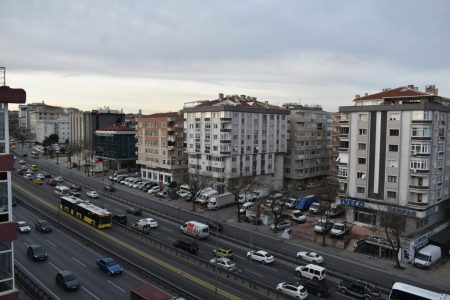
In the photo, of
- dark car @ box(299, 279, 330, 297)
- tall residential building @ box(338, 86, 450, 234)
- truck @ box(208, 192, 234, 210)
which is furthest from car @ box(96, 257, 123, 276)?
tall residential building @ box(338, 86, 450, 234)

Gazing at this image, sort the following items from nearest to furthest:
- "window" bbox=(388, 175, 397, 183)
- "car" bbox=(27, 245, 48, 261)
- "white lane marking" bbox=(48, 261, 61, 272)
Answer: "white lane marking" bbox=(48, 261, 61, 272) → "car" bbox=(27, 245, 48, 261) → "window" bbox=(388, 175, 397, 183)

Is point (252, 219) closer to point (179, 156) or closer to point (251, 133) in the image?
point (251, 133)

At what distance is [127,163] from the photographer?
113 m

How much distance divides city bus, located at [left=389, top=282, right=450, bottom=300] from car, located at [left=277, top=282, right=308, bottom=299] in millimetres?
7536

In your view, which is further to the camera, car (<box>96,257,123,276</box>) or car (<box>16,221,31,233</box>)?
car (<box>16,221,31,233</box>)

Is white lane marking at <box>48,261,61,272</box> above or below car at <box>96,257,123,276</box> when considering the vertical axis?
below

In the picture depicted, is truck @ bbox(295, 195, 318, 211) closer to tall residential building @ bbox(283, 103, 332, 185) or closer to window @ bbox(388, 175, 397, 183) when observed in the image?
window @ bbox(388, 175, 397, 183)

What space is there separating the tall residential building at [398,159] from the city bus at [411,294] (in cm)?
1985

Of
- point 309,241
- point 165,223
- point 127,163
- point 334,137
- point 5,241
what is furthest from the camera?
point 127,163

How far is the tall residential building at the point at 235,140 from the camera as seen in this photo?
78.3 meters

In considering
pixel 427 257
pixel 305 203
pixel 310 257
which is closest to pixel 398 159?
pixel 427 257

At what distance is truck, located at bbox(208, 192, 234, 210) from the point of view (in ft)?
230

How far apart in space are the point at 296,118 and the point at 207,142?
83.6 ft

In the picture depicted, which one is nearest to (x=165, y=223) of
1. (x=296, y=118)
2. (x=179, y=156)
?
(x=179, y=156)
